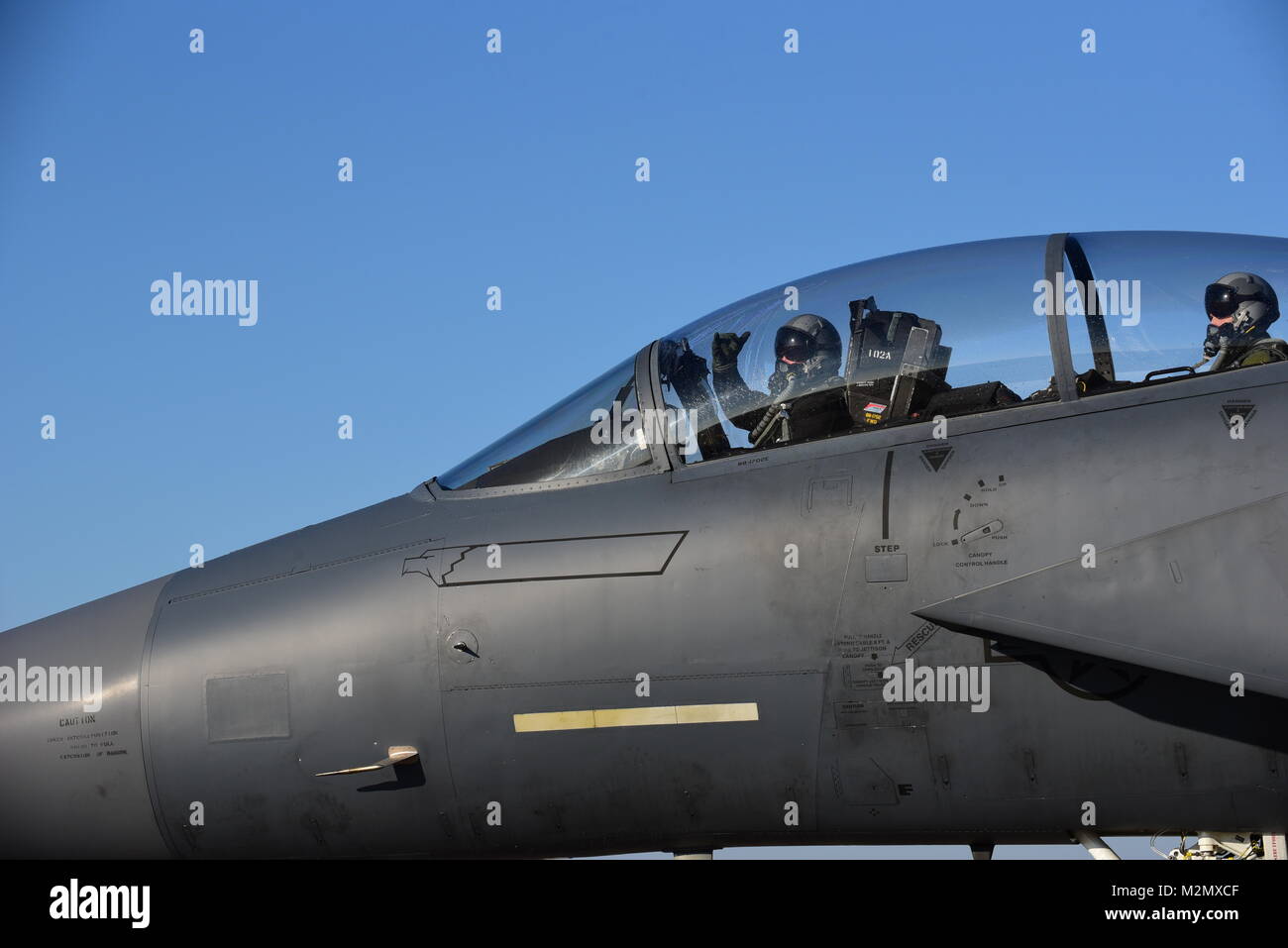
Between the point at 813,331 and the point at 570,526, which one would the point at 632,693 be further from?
the point at 813,331

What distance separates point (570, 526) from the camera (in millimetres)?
6617

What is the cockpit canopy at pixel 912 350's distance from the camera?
6.50m

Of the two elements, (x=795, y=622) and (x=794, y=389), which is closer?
(x=795, y=622)

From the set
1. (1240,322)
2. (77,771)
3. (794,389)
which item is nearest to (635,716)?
(794,389)

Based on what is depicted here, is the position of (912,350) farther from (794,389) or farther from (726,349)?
(726,349)

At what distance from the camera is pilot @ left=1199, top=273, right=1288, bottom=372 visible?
633 centimetres

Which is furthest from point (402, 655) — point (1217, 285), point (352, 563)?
point (1217, 285)

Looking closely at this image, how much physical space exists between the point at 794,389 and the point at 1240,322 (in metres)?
2.24

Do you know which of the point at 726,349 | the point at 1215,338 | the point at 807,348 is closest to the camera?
the point at 1215,338

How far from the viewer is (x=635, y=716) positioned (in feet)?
20.5

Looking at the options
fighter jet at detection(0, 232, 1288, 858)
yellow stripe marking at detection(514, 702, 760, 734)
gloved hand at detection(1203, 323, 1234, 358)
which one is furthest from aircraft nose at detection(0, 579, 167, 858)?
gloved hand at detection(1203, 323, 1234, 358)

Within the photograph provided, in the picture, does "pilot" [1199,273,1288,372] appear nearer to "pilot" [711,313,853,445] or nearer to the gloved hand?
the gloved hand

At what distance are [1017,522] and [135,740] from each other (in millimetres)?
4541

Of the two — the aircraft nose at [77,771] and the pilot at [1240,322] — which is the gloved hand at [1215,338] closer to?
the pilot at [1240,322]
